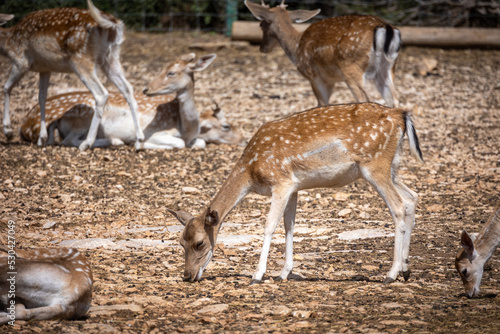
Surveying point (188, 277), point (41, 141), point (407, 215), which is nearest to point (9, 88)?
point (41, 141)

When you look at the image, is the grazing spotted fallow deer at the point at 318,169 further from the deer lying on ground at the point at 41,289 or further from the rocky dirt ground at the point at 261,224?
the deer lying on ground at the point at 41,289

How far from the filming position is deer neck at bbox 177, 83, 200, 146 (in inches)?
378

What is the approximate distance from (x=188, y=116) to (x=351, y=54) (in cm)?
261

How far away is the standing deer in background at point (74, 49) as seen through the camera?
8828 mm

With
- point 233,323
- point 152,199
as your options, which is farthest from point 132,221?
point 233,323

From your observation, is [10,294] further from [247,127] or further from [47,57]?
[247,127]

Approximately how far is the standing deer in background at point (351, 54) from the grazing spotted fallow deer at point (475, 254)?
3516mm

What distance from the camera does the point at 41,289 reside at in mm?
3826

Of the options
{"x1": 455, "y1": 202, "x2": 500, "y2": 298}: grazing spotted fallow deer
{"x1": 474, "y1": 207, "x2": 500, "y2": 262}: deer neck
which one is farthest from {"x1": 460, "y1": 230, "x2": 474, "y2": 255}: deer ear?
{"x1": 474, "y1": 207, "x2": 500, "y2": 262}: deer neck

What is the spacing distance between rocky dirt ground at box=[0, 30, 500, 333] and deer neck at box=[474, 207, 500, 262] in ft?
0.77

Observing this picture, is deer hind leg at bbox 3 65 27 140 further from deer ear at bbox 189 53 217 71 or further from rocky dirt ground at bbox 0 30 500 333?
deer ear at bbox 189 53 217 71

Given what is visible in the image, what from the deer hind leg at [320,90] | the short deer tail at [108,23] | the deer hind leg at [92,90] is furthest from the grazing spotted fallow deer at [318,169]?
the short deer tail at [108,23]

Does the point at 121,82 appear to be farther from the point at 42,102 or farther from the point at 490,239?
the point at 490,239

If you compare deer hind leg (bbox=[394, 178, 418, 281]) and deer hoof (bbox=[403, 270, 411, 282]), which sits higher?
deer hind leg (bbox=[394, 178, 418, 281])
